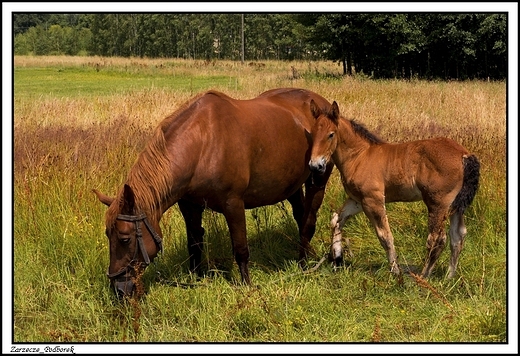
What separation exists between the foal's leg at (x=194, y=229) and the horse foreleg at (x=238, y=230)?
352mm

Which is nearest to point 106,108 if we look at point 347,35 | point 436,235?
point 436,235

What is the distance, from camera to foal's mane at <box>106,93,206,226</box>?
13.3 feet

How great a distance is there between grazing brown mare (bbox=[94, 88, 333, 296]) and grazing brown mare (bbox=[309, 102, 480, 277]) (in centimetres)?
48

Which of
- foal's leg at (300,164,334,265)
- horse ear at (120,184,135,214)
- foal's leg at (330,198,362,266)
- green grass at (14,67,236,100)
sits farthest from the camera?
green grass at (14,67,236,100)

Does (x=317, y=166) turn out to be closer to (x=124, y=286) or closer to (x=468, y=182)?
(x=468, y=182)

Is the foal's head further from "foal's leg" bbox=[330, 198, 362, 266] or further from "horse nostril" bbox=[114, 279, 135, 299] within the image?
"horse nostril" bbox=[114, 279, 135, 299]

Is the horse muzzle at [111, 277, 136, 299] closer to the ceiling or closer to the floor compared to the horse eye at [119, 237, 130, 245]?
closer to the floor

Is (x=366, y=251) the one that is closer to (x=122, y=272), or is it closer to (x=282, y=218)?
(x=282, y=218)

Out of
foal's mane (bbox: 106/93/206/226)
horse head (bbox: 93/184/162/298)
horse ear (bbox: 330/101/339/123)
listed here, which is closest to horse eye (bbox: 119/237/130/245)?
horse head (bbox: 93/184/162/298)

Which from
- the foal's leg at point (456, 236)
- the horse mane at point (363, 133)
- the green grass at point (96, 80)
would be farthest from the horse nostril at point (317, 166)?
the green grass at point (96, 80)

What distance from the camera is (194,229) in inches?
196

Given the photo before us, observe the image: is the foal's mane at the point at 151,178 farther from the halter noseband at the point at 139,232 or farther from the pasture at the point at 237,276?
the pasture at the point at 237,276

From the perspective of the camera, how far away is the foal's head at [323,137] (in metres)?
4.66

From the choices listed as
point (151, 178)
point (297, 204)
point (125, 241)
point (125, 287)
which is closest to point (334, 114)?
point (297, 204)
